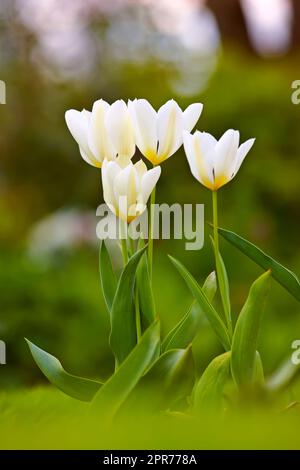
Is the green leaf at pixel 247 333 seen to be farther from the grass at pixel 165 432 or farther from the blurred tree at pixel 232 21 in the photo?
the blurred tree at pixel 232 21

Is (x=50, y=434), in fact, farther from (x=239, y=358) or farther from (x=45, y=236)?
(x=45, y=236)

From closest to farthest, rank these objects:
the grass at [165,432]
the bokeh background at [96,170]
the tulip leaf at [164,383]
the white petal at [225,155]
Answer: the grass at [165,432]
the tulip leaf at [164,383]
the white petal at [225,155]
the bokeh background at [96,170]

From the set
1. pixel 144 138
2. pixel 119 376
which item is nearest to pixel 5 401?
pixel 119 376

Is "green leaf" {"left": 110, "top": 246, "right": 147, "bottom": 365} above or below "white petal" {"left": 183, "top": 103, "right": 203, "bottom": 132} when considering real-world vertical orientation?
below

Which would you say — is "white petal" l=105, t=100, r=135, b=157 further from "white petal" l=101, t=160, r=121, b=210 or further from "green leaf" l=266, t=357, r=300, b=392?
"green leaf" l=266, t=357, r=300, b=392

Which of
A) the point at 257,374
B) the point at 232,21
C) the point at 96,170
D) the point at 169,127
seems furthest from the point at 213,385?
the point at 232,21

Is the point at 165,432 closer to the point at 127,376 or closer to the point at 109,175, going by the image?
the point at 127,376

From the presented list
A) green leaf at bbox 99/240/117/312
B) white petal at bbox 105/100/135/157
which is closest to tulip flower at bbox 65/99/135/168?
white petal at bbox 105/100/135/157

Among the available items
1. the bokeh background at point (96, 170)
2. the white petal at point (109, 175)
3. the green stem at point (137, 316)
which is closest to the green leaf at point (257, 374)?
the green stem at point (137, 316)
